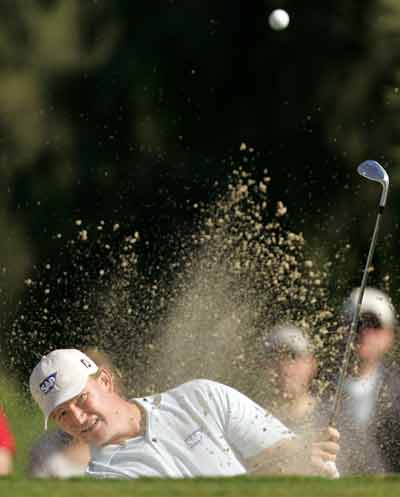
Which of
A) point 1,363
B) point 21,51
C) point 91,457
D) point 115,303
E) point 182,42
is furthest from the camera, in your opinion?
point 21,51

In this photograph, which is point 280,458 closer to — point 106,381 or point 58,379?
point 106,381

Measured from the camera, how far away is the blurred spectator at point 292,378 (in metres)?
5.50

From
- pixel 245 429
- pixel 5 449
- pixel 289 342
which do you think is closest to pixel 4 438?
pixel 5 449

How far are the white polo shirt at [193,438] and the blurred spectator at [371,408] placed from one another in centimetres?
91

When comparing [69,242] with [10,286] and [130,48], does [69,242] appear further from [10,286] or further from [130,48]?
[130,48]

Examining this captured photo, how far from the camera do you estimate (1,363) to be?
10031 mm

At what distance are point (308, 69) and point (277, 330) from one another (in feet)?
18.1

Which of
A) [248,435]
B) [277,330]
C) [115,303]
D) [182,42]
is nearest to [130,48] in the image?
[182,42]

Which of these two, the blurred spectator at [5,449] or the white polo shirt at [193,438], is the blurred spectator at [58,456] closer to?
the blurred spectator at [5,449]

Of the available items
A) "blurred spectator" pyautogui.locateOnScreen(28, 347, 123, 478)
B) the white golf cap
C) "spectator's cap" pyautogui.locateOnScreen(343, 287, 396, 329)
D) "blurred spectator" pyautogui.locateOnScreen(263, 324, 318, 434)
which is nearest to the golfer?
the white golf cap

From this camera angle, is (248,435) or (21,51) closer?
(248,435)

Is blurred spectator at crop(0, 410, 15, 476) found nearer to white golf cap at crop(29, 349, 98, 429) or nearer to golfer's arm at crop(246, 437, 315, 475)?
white golf cap at crop(29, 349, 98, 429)

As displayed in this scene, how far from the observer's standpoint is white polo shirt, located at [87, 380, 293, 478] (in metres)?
4.45

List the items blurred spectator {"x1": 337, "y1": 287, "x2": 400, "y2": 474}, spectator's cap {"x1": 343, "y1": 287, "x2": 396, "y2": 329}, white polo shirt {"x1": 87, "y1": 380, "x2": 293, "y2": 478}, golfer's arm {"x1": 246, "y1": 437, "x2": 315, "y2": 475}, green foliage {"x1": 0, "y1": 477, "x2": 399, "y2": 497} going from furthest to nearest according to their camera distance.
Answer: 1. spectator's cap {"x1": 343, "y1": 287, "x2": 396, "y2": 329}
2. blurred spectator {"x1": 337, "y1": 287, "x2": 400, "y2": 474}
3. golfer's arm {"x1": 246, "y1": 437, "x2": 315, "y2": 475}
4. white polo shirt {"x1": 87, "y1": 380, "x2": 293, "y2": 478}
5. green foliage {"x1": 0, "y1": 477, "x2": 399, "y2": 497}
